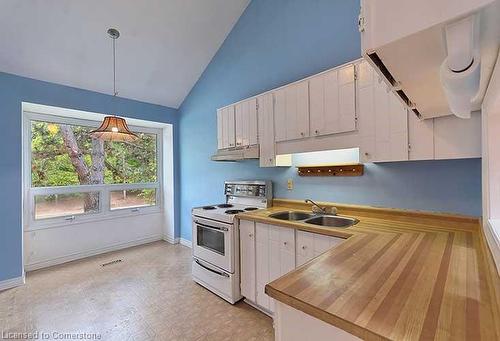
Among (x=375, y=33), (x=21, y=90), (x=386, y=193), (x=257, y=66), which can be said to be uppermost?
(x=257, y=66)

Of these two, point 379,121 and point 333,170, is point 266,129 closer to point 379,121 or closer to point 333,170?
point 333,170

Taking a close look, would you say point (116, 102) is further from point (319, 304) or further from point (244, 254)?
point (319, 304)

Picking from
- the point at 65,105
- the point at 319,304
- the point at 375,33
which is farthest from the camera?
the point at 65,105

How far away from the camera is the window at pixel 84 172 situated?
3.56 meters

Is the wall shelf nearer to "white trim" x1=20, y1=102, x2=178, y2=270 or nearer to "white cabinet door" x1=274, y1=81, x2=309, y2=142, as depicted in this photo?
"white cabinet door" x1=274, y1=81, x2=309, y2=142

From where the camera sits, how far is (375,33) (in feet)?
2.07

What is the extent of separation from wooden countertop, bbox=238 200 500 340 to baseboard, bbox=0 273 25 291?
376 cm

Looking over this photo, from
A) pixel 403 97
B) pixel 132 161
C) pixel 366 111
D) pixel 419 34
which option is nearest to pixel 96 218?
pixel 132 161

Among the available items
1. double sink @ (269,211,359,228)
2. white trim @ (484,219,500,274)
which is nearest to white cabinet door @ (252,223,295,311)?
double sink @ (269,211,359,228)

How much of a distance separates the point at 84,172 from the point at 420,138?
4.63 meters

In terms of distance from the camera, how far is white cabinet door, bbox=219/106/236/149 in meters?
3.08

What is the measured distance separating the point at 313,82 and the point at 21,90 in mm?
3688

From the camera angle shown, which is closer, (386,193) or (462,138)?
(462,138)

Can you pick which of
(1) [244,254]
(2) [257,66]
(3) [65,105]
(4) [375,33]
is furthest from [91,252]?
(4) [375,33]
